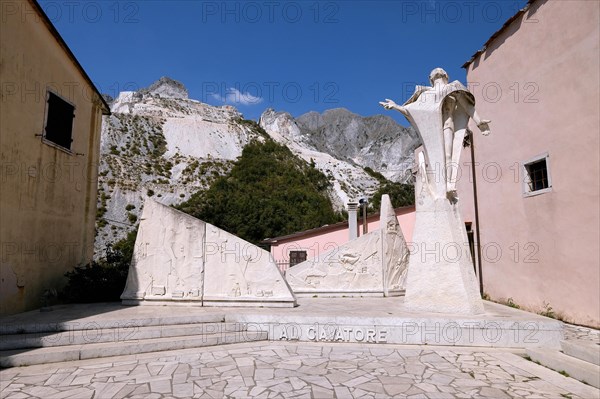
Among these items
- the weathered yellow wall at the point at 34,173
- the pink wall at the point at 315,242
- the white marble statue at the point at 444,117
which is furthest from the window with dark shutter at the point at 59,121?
the pink wall at the point at 315,242

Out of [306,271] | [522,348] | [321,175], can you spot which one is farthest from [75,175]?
[321,175]

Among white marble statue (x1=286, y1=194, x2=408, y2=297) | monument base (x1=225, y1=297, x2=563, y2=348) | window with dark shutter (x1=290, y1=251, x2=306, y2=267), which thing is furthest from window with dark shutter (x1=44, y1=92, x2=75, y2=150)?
window with dark shutter (x1=290, y1=251, x2=306, y2=267)

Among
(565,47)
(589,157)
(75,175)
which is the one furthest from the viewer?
(75,175)

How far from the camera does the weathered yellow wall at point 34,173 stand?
242 inches

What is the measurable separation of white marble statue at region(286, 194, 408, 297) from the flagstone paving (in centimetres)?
321

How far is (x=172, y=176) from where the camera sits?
130 ft

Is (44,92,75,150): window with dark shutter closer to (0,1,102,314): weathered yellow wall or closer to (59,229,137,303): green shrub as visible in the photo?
(0,1,102,314): weathered yellow wall

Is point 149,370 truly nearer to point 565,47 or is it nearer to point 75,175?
point 75,175

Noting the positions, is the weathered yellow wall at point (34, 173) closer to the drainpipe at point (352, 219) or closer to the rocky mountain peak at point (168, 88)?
the drainpipe at point (352, 219)

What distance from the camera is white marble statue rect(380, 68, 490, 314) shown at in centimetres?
573

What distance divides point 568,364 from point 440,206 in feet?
9.08

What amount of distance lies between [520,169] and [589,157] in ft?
5.99

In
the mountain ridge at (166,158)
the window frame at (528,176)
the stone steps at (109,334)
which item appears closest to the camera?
the stone steps at (109,334)

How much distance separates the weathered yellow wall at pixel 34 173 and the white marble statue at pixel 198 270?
6.29 feet
